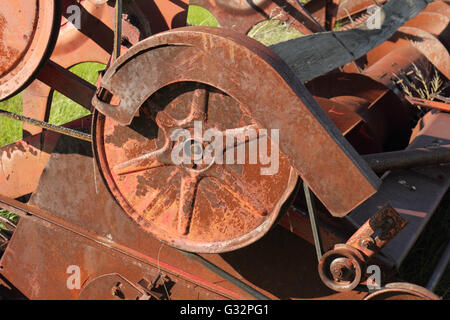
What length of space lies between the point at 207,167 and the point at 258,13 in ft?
8.96

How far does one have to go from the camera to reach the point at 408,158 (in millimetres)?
2775

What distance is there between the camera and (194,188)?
7.67ft

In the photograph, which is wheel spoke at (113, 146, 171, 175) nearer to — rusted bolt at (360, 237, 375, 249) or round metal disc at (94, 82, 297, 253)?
round metal disc at (94, 82, 297, 253)

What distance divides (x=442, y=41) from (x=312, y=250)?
2.52 metres

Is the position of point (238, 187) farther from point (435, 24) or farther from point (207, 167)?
point (435, 24)

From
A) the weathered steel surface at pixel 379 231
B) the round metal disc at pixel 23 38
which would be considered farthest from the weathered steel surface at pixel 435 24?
the round metal disc at pixel 23 38

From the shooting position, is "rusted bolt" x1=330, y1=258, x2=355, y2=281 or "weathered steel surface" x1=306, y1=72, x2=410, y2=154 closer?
"rusted bolt" x1=330, y1=258, x2=355, y2=281

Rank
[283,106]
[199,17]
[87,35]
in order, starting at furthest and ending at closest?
[199,17] → [87,35] → [283,106]

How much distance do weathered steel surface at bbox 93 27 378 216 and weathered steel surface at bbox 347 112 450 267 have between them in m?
0.62

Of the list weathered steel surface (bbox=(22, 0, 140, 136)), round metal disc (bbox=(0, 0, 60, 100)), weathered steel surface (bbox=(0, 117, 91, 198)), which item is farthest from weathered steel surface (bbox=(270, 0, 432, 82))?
weathered steel surface (bbox=(0, 117, 91, 198))

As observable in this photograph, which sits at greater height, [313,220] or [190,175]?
[190,175]

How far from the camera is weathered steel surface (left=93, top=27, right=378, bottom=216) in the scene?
1.95 m

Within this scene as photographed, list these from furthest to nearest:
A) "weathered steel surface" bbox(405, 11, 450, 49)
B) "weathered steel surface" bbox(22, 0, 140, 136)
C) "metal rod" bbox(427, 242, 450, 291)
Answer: "weathered steel surface" bbox(405, 11, 450, 49)
"weathered steel surface" bbox(22, 0, 140, 136)
"metal rod" bbox(427, 242, 450, 291)

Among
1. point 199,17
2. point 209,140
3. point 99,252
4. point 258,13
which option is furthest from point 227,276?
point 199,17
